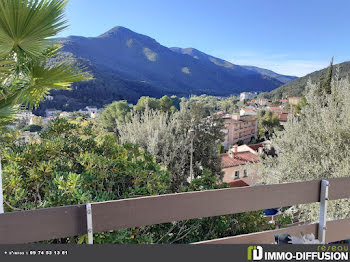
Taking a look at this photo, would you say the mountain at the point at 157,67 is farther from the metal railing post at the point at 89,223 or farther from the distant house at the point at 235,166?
the metal railing post at the point at 89,223

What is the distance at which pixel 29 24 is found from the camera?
70.2 inches

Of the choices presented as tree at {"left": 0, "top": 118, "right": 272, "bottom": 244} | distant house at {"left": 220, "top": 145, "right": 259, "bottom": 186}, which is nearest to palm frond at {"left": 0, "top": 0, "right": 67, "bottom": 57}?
tree at {"left": 0, "top": 118, "right": 272, "bottom": 244}

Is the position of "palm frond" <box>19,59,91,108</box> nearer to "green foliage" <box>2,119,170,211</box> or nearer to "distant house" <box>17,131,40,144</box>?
"green foliage" <box>2,119,170,211</box>

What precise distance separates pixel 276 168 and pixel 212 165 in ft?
12.2

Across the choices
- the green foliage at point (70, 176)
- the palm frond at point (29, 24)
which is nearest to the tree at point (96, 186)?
the green foliage at point (70, 176)

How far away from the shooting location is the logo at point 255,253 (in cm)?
120

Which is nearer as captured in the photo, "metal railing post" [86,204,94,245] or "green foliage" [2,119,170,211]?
"metal railing post" [86,204,94,245]

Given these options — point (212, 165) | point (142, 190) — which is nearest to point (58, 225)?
point (142, 190)

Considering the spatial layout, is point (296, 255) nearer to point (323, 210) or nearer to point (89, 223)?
point (323, 210)

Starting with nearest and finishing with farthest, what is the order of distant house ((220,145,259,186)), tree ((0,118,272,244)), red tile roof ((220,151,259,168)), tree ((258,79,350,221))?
tree ((0,118,272,244))
tree ((258,79,350,221))
distant house ((220,145,259,186))
red tile roof ((220,151,259,168))

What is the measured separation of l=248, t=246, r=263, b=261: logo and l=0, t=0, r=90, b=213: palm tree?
70.9 inches

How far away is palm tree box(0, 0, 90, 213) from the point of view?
169 cm

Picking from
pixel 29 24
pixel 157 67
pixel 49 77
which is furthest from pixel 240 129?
pixel 157 67

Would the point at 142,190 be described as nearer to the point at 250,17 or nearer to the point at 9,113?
the point at 9,113
